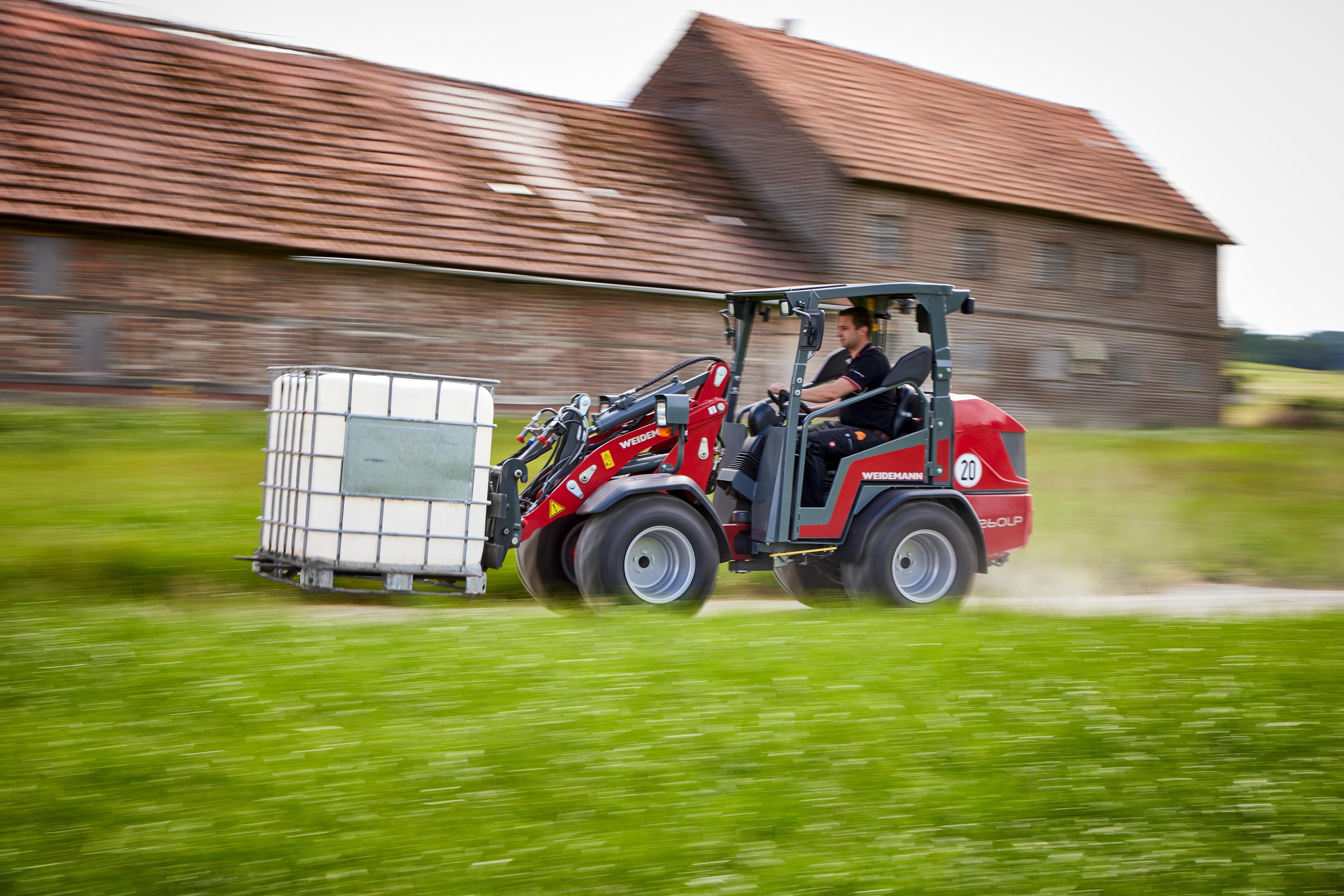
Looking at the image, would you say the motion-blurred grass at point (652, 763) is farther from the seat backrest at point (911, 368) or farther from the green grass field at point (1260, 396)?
the green grass field at point (1260, 396)

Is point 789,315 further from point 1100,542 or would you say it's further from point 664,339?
point 664,339

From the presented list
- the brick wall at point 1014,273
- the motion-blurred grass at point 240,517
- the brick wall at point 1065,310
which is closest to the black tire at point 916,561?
the motion-blurred grass at point 240,517

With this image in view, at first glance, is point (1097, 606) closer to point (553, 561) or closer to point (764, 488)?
point (764, 488)

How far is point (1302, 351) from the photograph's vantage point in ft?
181

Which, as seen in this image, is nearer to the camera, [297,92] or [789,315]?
[789,315]

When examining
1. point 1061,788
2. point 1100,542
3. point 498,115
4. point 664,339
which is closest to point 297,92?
point 498,115

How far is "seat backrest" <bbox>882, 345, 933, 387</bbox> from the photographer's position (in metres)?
8.81

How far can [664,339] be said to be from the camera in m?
23.6

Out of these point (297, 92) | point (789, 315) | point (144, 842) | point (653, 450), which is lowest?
point (144, 842)

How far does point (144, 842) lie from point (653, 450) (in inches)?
199

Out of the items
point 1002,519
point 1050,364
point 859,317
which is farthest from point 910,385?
point 1050,364

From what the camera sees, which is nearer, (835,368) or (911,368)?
(911,368)

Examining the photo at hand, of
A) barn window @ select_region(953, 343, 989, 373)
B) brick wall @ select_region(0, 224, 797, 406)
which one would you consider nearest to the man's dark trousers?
brick wall @ select_region(0, 224, 797, 406)

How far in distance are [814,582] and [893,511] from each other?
1212 millimetres
